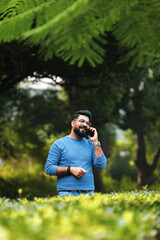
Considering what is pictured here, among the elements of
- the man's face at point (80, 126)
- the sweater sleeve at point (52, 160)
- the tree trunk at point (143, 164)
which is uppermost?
the man's face at point (80, 126)

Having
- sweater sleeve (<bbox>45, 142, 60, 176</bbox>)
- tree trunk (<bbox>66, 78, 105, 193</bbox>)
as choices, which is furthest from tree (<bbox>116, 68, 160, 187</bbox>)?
sweater sleeve (<bbox>45, 142, 60, 176</bbox>)

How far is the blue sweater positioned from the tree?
8251mm

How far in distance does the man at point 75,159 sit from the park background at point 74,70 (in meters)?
1.23

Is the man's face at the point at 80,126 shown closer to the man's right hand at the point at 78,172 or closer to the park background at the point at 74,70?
the man's right hand at the point at 78,172

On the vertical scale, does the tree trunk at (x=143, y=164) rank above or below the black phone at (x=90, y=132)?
below

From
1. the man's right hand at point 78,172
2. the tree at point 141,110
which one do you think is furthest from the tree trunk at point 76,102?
the man's right hand at point 78,172

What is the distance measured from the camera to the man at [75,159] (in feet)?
17.5

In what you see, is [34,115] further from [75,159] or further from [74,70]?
[75,159]

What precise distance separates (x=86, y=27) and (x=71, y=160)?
9.09 feet

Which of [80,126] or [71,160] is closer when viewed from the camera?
[71,160]

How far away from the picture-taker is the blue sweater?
5391 mm

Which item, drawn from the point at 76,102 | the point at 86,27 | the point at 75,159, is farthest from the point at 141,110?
the point at 86,27

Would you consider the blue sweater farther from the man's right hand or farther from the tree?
the tree

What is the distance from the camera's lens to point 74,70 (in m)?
12.4
